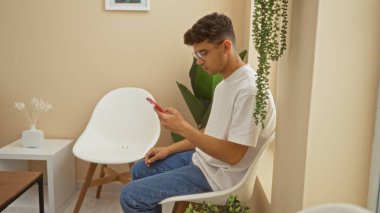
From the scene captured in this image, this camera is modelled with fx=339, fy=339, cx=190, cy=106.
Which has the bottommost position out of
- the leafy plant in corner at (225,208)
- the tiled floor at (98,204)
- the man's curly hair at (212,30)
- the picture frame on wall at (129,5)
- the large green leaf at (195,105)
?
the tiled floor at (98,204)

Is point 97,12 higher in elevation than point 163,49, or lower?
higher

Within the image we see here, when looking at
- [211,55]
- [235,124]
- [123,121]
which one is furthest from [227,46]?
[123,121]

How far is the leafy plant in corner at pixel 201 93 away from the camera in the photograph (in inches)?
102

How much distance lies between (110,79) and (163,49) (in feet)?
1.80

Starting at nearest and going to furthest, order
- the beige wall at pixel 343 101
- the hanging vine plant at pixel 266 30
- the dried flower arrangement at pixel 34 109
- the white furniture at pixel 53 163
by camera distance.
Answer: the beige wall at pixel 343 101, the hanging vine plant at pixel 266 30, the white furniture at pixel 53 163, the dried flower arrangement at pixel 34 109

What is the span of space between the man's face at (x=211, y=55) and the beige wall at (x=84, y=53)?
140cm

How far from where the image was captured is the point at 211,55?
1.54 metres

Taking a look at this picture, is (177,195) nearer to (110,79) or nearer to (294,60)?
(294,60)

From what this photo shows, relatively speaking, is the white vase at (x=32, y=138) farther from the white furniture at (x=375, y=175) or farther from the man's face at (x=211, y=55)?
the white furniture at (x=375, y=175)

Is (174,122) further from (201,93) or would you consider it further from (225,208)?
(201,93)

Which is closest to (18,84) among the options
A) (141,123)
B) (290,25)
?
(141,123)

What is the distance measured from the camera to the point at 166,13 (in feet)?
9.66

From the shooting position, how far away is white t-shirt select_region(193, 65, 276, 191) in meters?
1.39

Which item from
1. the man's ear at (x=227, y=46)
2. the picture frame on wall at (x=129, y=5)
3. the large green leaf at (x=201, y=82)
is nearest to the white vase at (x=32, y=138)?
the picture frame on wall at (x=129, y=5)
